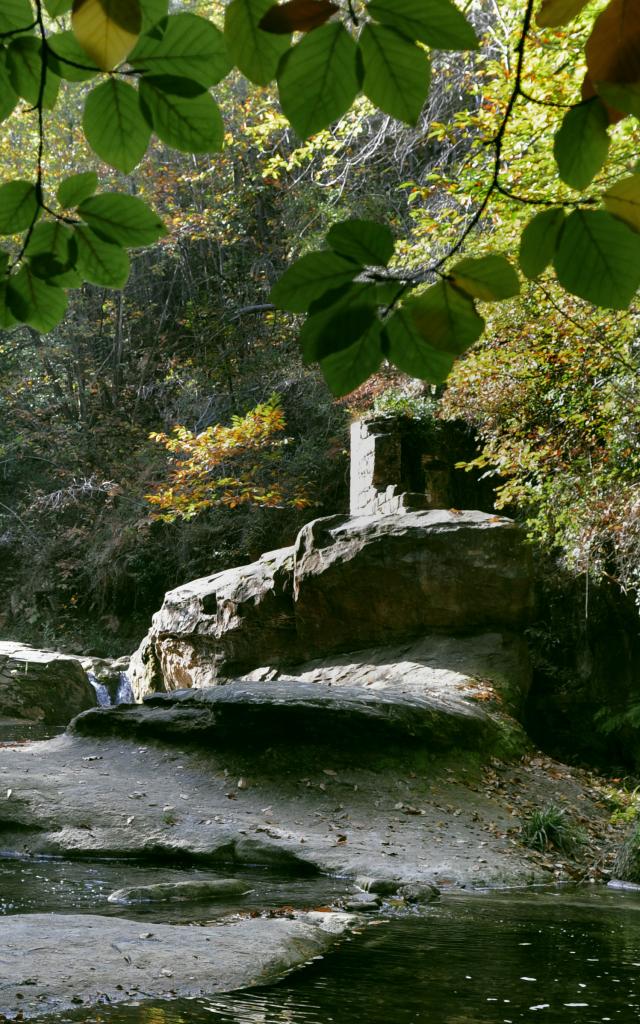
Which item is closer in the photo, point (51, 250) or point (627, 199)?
point (627, 199)

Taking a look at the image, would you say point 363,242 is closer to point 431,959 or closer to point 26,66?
point 26,66

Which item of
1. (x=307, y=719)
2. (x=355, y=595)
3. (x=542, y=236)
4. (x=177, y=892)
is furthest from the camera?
(x=355, y=595)

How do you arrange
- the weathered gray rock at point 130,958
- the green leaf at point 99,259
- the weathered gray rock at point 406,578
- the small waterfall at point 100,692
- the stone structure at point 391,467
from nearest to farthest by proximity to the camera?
the green leaf at point 99,259 < the weathered gray rock at point 130,958 < the weathered gray rock at point 406,578 < the stone structure at point 391,467 < the small waterfall at point 100,692

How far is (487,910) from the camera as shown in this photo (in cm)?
506

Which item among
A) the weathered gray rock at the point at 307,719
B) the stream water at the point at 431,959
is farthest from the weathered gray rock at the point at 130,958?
the weathered gray rock at the point at 307,719

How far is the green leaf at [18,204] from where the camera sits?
0.95 metres

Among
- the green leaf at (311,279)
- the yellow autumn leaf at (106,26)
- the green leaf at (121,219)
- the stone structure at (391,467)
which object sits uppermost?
the stone structure at (391,467)

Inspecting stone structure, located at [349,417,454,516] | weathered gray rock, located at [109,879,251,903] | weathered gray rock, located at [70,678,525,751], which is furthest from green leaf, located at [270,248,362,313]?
stone structure, located at [349,417,454,516]

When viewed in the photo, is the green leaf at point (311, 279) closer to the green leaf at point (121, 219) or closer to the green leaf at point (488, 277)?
the green leaf at point (488, 277)

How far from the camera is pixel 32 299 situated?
103 centimetres

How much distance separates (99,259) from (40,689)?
1257 cm

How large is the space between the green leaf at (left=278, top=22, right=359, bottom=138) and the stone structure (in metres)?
11.0

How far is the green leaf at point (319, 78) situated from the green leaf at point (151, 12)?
8.1 inches

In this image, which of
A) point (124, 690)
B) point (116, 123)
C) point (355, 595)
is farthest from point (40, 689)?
point (116, 123)
